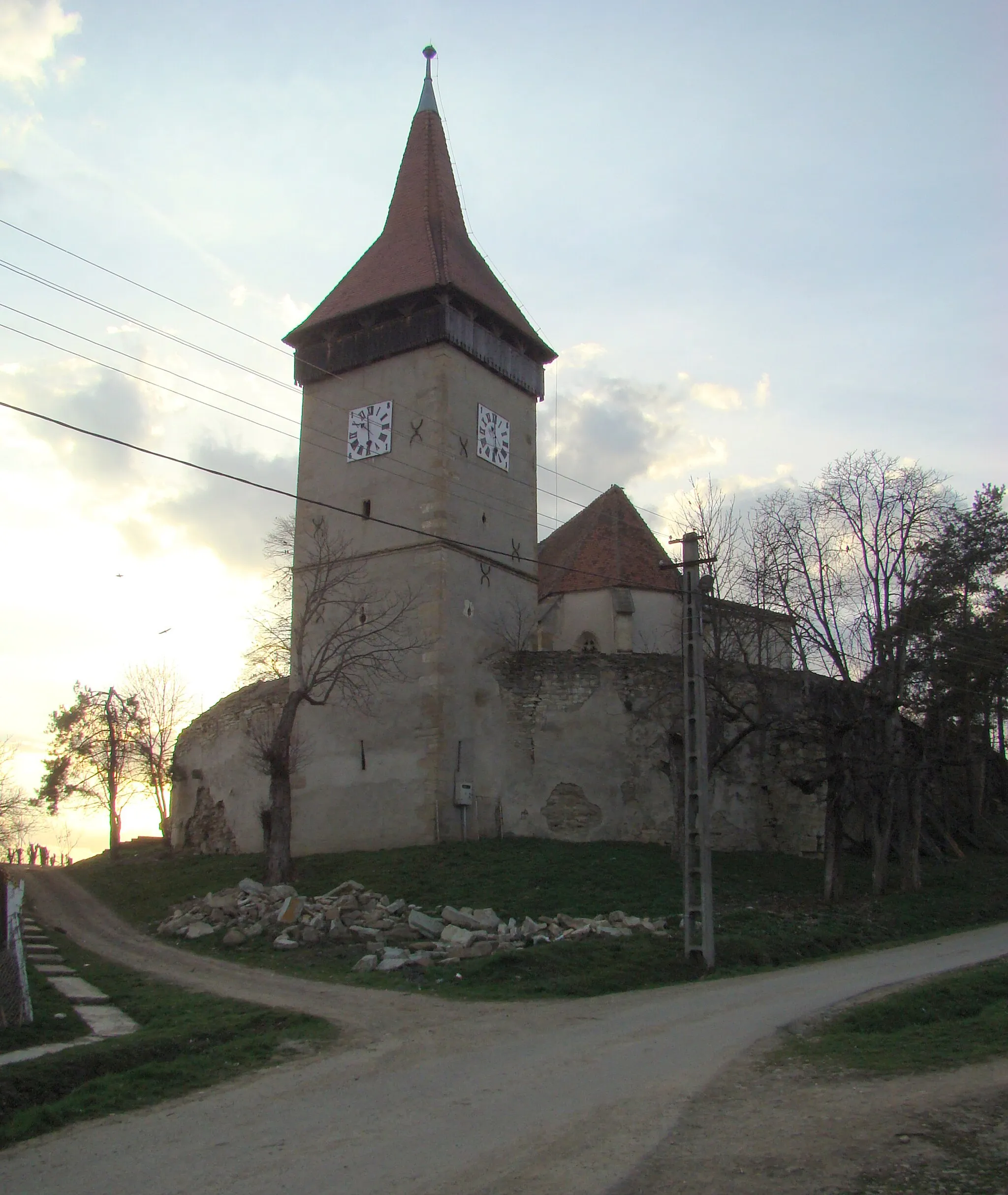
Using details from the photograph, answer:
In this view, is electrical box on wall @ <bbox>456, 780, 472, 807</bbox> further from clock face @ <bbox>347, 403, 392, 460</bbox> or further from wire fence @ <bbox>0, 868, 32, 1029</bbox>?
wire fence @ <bbox>0, 868, 32, 1029</bbox>

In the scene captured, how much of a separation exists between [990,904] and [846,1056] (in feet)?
54.5

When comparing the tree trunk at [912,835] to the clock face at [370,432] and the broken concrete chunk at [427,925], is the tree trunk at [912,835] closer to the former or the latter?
the broken concrete chunk at [427,925]

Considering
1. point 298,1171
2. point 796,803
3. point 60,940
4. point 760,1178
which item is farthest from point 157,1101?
point 796,803

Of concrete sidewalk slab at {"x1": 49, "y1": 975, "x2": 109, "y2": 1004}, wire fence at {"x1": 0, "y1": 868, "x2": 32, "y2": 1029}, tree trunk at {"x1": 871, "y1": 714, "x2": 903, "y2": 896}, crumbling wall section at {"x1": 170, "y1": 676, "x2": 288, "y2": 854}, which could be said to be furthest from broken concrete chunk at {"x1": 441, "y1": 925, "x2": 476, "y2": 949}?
crumbling wall section at {"x1": 170, "y1": 676, "x2": 288, "y2": 854}

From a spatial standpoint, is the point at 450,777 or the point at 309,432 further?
the point at 309,432

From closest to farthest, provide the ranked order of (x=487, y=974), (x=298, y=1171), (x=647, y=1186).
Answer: (x=647, y=1186) < (x=298, y=1171) < (x=487, y=974)

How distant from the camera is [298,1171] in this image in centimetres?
662

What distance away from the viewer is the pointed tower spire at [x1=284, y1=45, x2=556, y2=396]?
28719 millimetres

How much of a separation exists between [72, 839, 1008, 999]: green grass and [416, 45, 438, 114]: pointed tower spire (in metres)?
24.2

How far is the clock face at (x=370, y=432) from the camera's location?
28141 millimetres

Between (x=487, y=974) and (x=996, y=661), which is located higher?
(x=996, y=661)

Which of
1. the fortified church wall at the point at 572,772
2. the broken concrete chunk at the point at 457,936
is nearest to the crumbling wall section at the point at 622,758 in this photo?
the fortified church wall at the point at 572,772

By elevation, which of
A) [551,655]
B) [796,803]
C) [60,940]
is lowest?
[60,940]

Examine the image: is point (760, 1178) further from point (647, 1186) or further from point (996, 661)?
point (996, 661)
